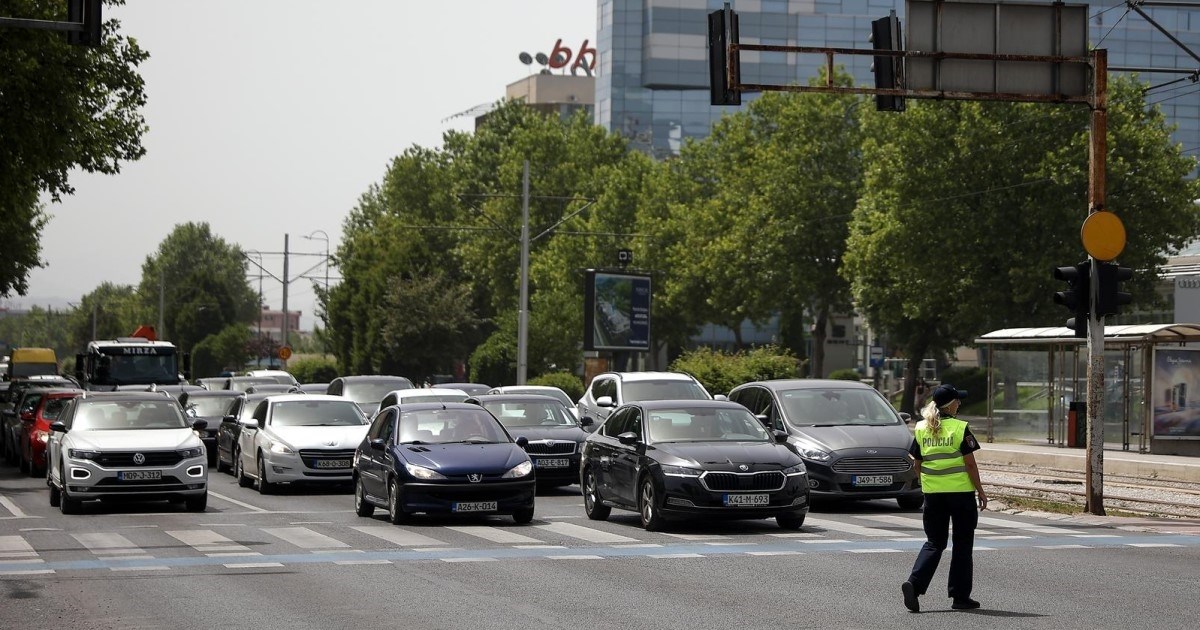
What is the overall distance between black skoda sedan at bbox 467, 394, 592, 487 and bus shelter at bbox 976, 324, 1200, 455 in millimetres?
13151

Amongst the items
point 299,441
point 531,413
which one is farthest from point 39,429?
point 531,413

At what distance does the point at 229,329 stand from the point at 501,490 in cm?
11315

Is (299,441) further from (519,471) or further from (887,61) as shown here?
(887,61)

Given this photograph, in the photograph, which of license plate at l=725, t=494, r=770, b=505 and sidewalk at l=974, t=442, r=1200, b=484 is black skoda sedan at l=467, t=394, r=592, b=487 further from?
sidewalk at l=974, t=442, r=1200, b=484

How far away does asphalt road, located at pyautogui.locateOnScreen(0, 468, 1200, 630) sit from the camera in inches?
457

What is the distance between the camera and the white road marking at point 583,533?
58.2 ft

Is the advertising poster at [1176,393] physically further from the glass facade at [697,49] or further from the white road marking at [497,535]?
the glass facade at [697,49]

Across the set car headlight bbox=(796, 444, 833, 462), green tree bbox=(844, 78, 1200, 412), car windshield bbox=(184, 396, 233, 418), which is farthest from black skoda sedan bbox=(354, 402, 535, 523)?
green tree bbox=(844, 78, 1200, 412)

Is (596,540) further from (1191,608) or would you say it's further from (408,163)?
(408,163)

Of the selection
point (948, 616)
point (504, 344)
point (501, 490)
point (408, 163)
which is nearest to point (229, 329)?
point (408, 163)

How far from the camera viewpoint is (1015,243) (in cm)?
5434

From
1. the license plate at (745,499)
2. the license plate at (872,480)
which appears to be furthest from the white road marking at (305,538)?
the license plate at (872,480)

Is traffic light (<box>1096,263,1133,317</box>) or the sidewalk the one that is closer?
traffic light (<box>1096,263,1133,317</box>)

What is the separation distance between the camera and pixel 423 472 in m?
19.5
